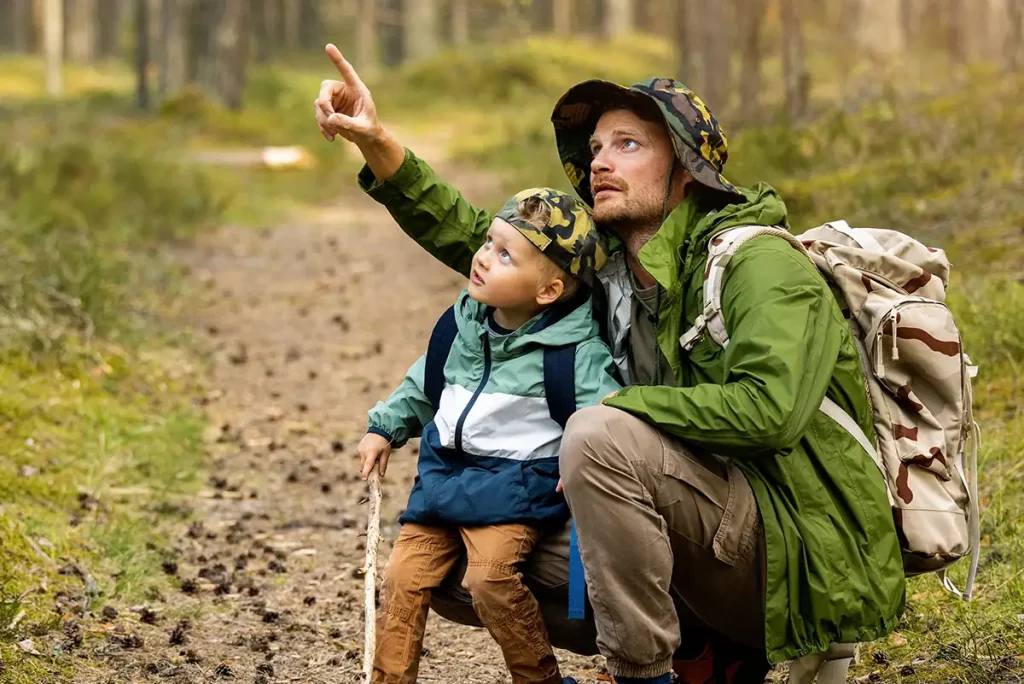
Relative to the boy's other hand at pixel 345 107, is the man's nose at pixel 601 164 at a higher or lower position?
lower

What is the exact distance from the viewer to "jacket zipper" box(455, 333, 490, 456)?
11.1 feet

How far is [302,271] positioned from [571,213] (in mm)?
8714

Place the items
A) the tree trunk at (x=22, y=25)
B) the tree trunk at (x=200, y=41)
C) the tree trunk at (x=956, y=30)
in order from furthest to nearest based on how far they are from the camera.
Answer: the tree trunk at (x=22, y=25) < the tree trunk at (x=200, y=41) < the tree trunk at (x=956, y=30)

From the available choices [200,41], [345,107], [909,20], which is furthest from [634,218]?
[909,20]

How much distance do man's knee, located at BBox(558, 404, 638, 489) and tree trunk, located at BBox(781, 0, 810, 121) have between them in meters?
8.69

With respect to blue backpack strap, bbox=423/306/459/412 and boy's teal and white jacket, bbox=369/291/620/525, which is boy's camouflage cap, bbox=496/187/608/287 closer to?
boy's teal and white jacket, bbox=369/291/620/525

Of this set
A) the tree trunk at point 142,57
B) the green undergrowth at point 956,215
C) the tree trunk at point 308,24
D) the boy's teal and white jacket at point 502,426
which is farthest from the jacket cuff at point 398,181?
the tree trunk at point 308,24

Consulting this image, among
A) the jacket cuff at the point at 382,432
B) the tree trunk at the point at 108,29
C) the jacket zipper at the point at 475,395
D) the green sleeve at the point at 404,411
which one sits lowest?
the tree trunk at the point at 108,29

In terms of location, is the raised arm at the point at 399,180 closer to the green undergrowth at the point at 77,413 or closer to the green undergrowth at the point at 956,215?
the green undergrowth at the point at 77,413

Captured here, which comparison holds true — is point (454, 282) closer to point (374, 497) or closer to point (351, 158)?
point (374, 497)

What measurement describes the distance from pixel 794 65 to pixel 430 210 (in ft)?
30.5

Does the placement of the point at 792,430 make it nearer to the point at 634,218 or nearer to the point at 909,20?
the point at 634,218

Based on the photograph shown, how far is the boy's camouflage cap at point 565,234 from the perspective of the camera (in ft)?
11.2

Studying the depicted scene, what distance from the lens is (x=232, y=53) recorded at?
21.6 meters
